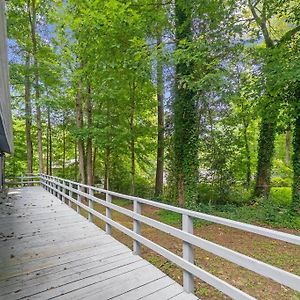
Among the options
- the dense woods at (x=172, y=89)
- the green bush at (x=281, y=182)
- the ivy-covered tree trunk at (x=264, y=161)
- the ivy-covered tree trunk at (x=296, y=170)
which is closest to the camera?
the dense woods at (x=172, y=89)

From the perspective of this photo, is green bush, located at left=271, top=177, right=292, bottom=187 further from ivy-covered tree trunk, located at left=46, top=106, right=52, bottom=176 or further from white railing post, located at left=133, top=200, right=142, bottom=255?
ivy-covered tree trunk, located at left=46, top=106, right=52, bottom=176

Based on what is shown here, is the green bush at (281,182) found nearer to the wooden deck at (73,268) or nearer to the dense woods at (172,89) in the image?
the dense woods at (172,89)

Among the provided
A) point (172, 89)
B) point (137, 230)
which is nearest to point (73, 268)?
point (137, 230)

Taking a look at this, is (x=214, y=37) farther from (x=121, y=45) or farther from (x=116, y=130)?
(x=116, y=130)

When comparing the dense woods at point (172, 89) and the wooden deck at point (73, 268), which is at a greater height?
the dense woods at point (172, 89)

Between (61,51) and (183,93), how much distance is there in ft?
29.9

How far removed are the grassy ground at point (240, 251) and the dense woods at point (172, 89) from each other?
822mm

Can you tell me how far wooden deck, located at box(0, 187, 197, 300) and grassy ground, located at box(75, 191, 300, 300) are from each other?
1.18m

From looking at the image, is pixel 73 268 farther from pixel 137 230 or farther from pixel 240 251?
pixel 240 251

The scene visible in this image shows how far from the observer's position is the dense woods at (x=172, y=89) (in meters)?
7.36

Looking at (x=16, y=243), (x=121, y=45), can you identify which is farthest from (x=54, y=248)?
(x=121, y=45)

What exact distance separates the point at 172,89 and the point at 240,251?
631 centimetres

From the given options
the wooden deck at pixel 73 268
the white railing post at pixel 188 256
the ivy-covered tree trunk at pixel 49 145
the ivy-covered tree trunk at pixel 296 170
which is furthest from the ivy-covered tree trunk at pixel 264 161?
the ivy-covered tree trunk at pixel 49 145

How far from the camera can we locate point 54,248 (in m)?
4.98
